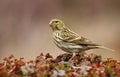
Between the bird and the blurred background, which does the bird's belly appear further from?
the blurred background

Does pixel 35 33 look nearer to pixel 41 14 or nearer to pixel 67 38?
pixel 41 14

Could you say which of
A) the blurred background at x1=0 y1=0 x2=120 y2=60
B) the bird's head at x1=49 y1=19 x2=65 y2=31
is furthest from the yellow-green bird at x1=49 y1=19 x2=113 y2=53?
the blurred background at x1=0 y1=0 x2=120 y2=60

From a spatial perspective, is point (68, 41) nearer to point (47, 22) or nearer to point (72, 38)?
point (72, 38)

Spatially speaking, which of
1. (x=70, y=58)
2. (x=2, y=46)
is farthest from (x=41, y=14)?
(x=70, y=58)

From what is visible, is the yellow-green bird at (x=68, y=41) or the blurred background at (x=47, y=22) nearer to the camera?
the yellow-green bird at (x=68, y=41)

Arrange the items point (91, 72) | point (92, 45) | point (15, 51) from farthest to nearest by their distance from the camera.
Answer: point (15, 51), point (92, 45), point (91, 72)

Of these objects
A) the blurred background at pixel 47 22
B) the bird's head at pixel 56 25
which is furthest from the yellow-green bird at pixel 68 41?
the blurred background at pixel 47 22

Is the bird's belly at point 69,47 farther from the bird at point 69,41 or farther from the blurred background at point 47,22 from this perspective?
the blurred background at point 47,22

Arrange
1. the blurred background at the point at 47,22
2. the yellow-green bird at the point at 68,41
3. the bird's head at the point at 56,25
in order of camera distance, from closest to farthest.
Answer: the yellow-green bird at the point at 68,41, the bird's head at the point at 56,25, the blurred background at the point at 47,22
